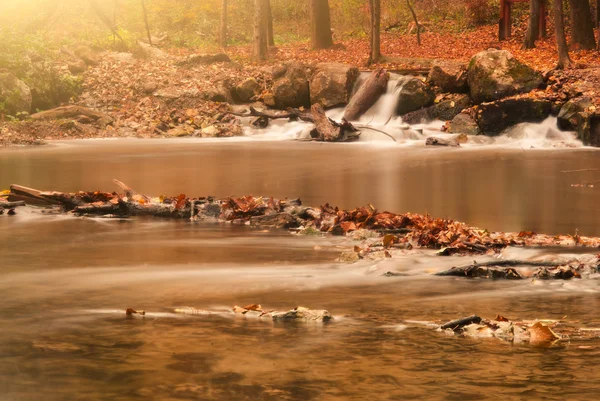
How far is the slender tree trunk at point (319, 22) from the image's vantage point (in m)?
40.9

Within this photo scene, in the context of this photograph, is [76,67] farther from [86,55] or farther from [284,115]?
[284,115]

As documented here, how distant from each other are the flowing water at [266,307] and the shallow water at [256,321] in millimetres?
16

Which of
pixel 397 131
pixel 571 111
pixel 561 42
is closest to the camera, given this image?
pixel 571 111

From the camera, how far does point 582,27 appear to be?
109 ft

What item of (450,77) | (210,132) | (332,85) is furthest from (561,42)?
(210,132)

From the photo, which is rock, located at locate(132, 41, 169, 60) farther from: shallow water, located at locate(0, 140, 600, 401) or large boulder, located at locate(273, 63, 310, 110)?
shallow water, located at locate(0, 140, 600, 401)

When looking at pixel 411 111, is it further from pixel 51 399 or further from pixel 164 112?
pixel 51 399

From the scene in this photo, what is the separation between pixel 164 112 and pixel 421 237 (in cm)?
2437

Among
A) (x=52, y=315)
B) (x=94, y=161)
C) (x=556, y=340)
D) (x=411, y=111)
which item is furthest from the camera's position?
(x=411, y=111)

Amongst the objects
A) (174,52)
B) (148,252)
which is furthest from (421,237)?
(174,52)

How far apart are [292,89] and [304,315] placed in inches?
1073

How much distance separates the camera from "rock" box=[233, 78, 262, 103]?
34531 mm

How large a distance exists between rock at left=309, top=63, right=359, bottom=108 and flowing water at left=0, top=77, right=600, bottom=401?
1773cm

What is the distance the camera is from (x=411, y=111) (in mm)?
31391
